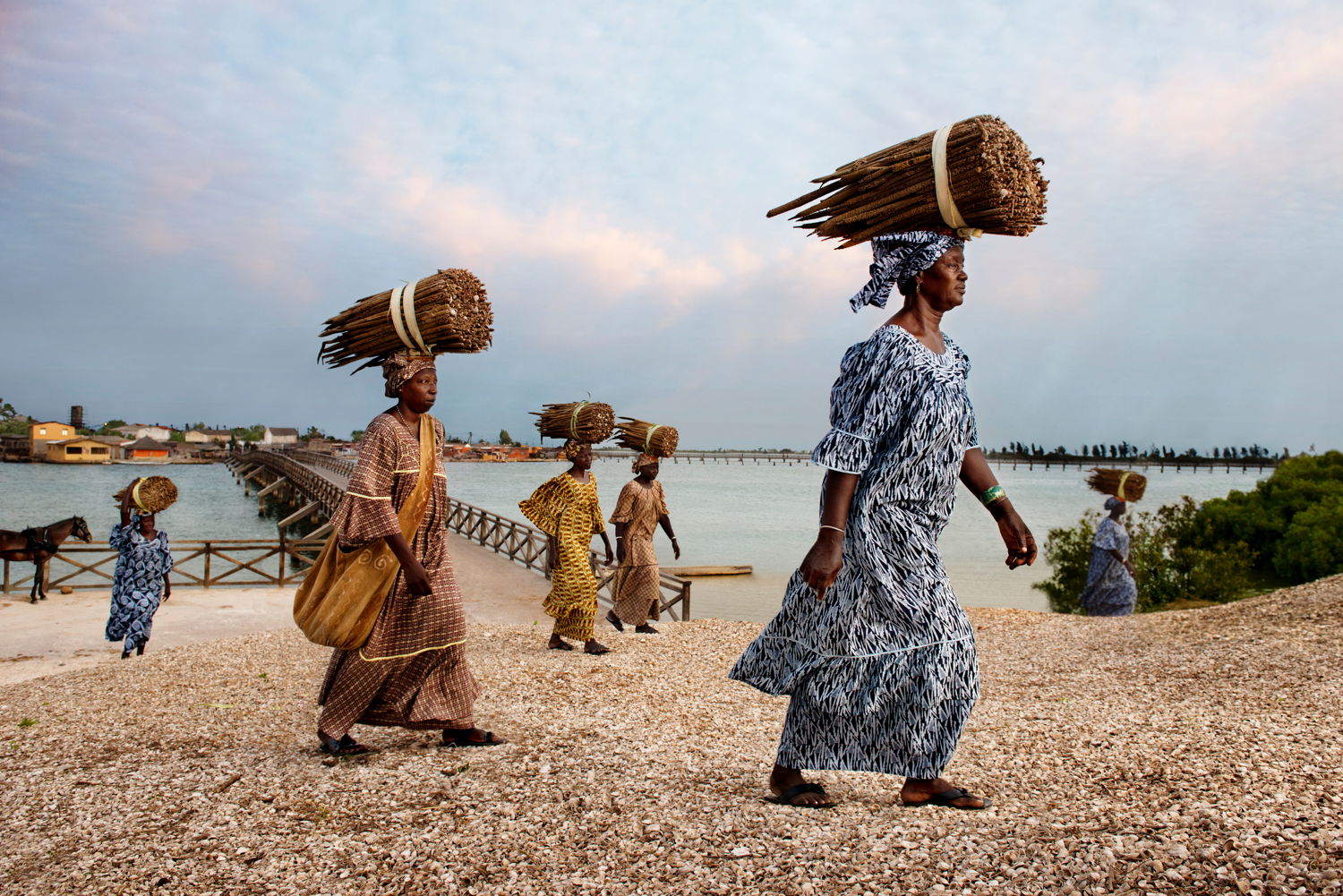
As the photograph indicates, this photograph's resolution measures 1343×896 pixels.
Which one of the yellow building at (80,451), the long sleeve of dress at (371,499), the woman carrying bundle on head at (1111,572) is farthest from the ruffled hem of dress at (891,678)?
the yellow building at (80,451)

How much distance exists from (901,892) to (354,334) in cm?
336

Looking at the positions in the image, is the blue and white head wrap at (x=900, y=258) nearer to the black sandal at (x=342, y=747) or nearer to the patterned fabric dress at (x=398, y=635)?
the patterned fabric dress at (x=398, y=635)

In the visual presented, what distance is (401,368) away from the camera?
398 centimetres

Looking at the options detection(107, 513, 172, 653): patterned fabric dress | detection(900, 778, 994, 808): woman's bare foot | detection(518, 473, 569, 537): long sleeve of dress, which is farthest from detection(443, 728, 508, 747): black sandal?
detection(107, 513, 172, 653): patterned fabric dress

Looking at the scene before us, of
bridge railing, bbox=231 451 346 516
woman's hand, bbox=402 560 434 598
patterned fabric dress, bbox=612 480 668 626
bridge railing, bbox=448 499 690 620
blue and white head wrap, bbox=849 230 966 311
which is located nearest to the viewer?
blue and white head wrap, bbox=849 230 966 311

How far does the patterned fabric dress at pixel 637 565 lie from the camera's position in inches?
319

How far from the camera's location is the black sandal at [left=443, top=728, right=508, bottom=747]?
3932 mm

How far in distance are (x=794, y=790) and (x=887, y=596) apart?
2.51ft

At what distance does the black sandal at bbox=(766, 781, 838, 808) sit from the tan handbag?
190 cm

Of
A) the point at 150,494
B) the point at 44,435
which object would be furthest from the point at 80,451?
the point at 150,494

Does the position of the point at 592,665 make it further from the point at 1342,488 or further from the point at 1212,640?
the point at 1342,488

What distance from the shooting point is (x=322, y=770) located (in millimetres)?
3523

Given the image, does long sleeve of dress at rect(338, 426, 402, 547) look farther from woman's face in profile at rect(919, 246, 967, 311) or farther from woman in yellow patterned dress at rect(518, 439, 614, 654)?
woman in yellow patterned dress at rect(518, 439, 614, 654)

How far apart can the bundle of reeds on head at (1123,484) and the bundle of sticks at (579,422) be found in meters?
5.66
